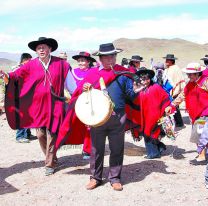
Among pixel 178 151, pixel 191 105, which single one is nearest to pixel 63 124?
pixel 191 105

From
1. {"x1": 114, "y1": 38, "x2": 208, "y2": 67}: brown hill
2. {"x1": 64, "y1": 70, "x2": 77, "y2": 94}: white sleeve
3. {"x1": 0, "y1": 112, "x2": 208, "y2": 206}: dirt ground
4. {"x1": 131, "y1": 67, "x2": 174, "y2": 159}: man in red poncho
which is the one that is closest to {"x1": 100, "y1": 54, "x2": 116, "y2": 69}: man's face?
{"x1": 64, "y1": 70, "x2": 77, "y2": 94}: white sleeve

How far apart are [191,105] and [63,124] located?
2.38m

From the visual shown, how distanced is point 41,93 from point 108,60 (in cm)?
157

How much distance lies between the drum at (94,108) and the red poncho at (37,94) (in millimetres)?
1229

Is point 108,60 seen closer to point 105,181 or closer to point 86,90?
point 86,90

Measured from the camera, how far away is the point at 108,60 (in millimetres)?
5961

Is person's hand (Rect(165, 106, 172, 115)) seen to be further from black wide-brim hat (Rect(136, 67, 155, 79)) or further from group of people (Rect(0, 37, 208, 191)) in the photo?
black wide-brim hat (Rect(136, 67, 155, 79))

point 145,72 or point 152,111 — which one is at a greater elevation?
point 145,72

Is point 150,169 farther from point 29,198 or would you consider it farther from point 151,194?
point 29,198

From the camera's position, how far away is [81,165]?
768cm

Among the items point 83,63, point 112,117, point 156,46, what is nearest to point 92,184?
point 112,117

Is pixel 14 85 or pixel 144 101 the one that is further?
pixel 144 101

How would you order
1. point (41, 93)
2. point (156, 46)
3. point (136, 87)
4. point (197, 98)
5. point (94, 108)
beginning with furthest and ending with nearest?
point (156, 46) → point (197, 98) → point (41, 93) → point (136, 87) → point (94, 108)

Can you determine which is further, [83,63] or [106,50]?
[83,63]
